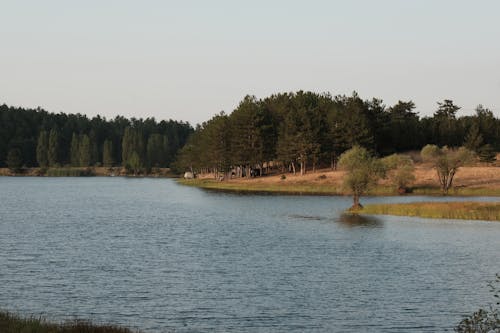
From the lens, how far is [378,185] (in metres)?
139

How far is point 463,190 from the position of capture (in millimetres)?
126188

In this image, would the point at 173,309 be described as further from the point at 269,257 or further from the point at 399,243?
the point at 399,243

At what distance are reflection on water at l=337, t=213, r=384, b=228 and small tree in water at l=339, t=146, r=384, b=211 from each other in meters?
4.40

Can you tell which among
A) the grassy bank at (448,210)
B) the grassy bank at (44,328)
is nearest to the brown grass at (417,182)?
the grassy bank at (448,210)

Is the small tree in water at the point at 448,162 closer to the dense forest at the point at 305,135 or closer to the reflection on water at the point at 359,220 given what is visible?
the dense forest at the point at 305,135

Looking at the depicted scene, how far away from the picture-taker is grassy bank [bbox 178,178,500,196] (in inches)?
4892

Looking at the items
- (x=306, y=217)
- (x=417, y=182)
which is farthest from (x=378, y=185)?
(x=306, y=217)

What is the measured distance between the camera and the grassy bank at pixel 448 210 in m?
79.6

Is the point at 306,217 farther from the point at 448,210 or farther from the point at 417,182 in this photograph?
the point at 417,182

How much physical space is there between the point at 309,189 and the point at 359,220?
67765mm

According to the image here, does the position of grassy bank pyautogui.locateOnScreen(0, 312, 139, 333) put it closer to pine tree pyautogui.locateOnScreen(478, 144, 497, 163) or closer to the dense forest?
the dense forest

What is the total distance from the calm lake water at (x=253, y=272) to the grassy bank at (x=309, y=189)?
83.8 feet

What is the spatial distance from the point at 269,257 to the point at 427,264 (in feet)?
39.7

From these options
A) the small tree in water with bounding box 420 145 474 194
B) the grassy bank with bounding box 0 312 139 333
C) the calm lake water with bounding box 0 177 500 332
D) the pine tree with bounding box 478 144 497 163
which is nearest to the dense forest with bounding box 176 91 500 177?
the pine tree with bounding box 478 144 497 163
